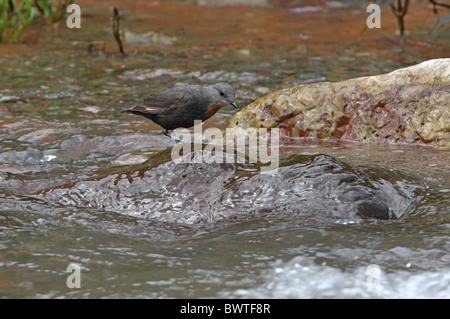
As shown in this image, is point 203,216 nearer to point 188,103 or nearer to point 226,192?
point 226,192

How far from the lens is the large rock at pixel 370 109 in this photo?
222 inches

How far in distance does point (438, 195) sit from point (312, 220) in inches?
36.1

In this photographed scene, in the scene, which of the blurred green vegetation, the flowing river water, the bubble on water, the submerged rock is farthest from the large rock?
the blurred green vegetation

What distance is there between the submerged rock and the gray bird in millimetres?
776

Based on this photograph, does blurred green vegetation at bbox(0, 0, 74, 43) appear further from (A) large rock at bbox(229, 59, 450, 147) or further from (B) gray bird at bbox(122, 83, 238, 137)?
(B) gray bird at bbox(122, 83, 238, 137)

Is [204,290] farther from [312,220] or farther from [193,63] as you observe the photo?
[193,63]

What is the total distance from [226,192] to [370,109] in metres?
2.35

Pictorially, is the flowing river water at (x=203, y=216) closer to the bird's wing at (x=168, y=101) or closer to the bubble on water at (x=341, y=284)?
the bubble on water at (x=341, y=284)

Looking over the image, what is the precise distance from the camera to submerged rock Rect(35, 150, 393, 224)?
3848 millimetres

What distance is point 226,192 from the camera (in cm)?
400

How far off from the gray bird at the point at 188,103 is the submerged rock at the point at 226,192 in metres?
0.78

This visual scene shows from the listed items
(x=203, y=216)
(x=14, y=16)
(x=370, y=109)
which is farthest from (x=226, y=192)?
(x=14, y=16)

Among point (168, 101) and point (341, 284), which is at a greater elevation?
point (168, 101)
